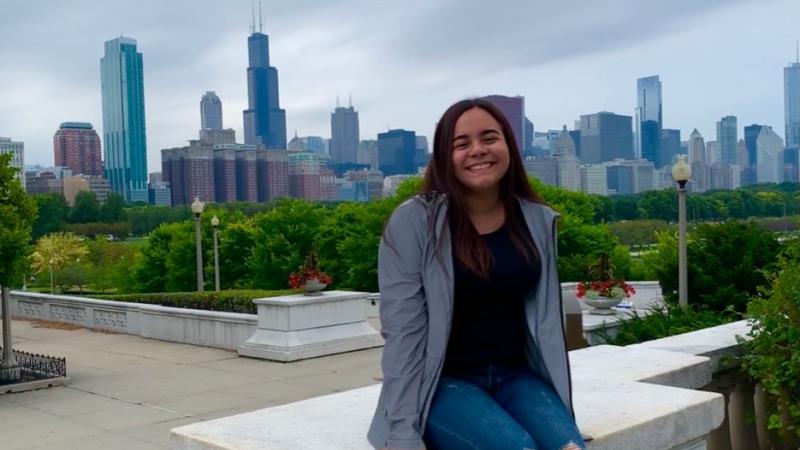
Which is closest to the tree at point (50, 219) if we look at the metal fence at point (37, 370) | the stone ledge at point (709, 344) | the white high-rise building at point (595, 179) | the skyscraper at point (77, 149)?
the metal fence at point (37, 370)

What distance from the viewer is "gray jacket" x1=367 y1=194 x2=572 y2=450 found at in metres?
2.60

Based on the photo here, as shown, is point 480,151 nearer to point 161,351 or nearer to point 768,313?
point 768,313

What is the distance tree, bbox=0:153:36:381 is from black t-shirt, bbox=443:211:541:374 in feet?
33.5

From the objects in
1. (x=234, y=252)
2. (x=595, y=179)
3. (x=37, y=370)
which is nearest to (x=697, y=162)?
(x=595, y=179)

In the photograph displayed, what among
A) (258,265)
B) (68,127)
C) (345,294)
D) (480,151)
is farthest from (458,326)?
(68,127)

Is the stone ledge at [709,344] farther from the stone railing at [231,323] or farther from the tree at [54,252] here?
the tree at [54,252]

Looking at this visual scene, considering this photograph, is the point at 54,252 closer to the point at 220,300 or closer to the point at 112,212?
the point at 220,300

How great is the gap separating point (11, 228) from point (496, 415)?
35.6 feet

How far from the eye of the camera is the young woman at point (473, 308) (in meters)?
2.61

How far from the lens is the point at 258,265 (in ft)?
107

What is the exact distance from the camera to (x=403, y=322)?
2.67 metres

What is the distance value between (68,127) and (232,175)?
228 ft

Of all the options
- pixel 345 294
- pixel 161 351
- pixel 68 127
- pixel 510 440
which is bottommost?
pixel 161 351

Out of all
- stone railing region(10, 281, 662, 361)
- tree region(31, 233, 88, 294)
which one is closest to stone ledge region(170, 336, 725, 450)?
stone railing region(10, 281, 662, 361)
